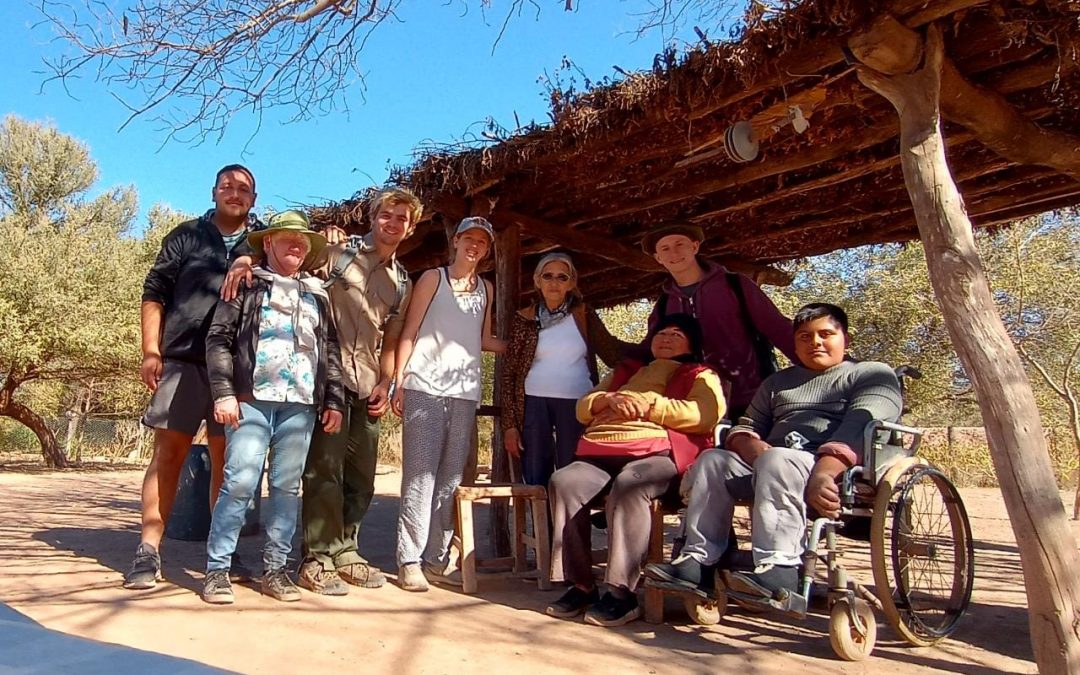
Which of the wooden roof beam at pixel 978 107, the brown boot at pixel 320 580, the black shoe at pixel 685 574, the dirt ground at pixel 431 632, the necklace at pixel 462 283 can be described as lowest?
the dirt ground at pixel 431 632

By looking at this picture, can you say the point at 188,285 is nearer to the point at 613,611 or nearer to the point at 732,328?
the point at 613,611

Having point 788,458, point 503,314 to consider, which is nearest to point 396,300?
point 503,314

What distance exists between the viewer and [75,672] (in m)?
1.44

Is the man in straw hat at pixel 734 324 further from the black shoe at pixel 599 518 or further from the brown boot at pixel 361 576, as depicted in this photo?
the brown boot at pixel 361 576

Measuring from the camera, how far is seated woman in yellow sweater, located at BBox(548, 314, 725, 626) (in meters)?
3.21

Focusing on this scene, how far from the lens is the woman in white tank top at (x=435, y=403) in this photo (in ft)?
12.6

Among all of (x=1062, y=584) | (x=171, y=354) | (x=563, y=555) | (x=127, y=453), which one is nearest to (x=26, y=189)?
(x=127, y=453)

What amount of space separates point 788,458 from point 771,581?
447 millimetres

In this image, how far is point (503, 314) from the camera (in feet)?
16.9

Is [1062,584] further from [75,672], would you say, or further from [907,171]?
[75,672]

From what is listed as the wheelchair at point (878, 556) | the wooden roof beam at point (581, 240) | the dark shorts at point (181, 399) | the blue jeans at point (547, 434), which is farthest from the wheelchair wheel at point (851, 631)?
the wooden roof beam at point (581, 240)

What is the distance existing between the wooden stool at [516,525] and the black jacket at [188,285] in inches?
57.8

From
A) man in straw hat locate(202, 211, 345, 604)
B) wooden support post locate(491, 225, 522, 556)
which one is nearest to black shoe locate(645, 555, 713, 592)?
man in straw hat locate(202, 211, 345, 604)

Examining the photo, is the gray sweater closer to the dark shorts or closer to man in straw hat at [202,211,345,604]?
man in straw hat at [202,211,345,604]
